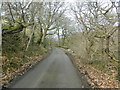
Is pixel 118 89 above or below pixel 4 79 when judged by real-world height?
below

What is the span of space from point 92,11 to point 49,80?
908 centimetres

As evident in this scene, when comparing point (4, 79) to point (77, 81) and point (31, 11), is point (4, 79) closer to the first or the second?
point (77, 81)

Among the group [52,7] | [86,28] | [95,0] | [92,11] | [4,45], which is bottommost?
[4,45]

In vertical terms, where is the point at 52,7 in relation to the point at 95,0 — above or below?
above

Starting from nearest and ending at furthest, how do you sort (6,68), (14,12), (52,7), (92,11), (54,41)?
(6,68) → (92,11) → (14,12) → (52,7) → (54,41)

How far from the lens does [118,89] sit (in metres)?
6.20

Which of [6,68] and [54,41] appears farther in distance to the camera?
[54,41]

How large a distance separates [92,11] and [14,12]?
944 centimetres

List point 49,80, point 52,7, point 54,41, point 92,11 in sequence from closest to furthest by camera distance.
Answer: point 49,80 → point 92,11 → point 52,7 → point 54,41

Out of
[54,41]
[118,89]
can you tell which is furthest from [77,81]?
[54,41]

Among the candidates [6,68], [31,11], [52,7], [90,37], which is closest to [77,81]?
[6,68]

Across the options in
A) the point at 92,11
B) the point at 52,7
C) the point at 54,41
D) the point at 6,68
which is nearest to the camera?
the point at 6,68

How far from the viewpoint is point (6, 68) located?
8.00 meters

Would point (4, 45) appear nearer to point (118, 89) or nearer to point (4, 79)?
point (4, 79)
